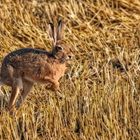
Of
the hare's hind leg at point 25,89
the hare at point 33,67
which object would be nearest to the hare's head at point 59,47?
the hare at point 33,67

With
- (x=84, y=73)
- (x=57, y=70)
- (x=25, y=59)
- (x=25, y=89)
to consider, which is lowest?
(x=84, y=73)

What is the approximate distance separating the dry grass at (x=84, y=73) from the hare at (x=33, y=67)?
24 cm

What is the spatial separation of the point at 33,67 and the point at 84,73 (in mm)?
1049

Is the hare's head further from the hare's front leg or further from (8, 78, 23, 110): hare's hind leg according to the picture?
(8, 78, 23, 110): hare's hind leg

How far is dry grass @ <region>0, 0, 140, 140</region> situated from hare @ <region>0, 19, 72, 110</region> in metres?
0.24

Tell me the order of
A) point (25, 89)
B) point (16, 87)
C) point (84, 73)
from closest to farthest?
point (16, 87) < point (25, 89) < point (84, 73)

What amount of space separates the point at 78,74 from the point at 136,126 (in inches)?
38.5

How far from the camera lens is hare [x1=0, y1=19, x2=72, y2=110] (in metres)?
5.73

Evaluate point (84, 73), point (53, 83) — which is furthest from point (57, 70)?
point (84, 73)

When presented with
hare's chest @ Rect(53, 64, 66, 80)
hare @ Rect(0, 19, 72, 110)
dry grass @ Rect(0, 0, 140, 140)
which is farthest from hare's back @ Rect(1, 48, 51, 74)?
dry grass @ Rect(0, 0, 140, 140)

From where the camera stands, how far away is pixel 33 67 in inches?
227

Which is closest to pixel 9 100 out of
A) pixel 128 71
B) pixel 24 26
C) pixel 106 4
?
pixel 128 71

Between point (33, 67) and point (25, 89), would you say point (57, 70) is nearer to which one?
point (33, 67)

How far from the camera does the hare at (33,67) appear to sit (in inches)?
225
